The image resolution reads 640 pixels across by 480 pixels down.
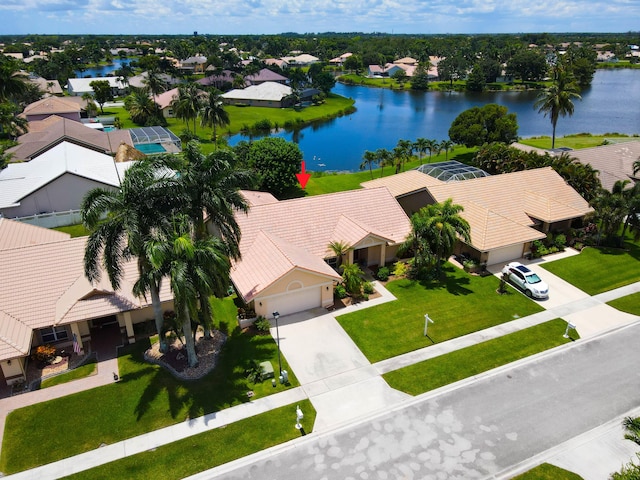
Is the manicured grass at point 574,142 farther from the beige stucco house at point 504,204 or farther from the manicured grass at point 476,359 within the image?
the manicured grass at point 476,359

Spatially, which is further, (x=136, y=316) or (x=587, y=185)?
(x=587, y=185)

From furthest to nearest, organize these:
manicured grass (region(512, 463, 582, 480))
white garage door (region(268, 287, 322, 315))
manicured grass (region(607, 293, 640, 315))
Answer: manicured grass (region(607, 293, 640, 315)) → white garage door (region(268, 287, 322, 315)) → manicured grass (region(512, 463, 582, 480))

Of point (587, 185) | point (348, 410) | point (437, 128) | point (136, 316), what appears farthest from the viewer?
Result: point (437, 128)

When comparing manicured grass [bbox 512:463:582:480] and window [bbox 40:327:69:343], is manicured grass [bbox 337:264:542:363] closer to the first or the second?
manicured grass [bbox 512:463:582:480]

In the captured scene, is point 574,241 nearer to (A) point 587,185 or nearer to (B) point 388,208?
(A) point 587,185

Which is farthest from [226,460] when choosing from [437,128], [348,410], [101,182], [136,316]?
[437,128]

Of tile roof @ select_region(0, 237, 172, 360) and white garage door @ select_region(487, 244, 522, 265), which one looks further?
white garage door @ select_region(487, 244, 522, 265)

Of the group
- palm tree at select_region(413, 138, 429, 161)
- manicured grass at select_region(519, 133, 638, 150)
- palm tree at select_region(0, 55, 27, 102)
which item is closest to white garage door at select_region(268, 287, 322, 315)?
palm tree at select_region(413, 138, 429, 161)

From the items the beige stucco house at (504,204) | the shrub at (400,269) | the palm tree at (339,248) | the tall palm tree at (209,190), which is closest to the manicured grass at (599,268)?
the beige stucco house at (504,204)
